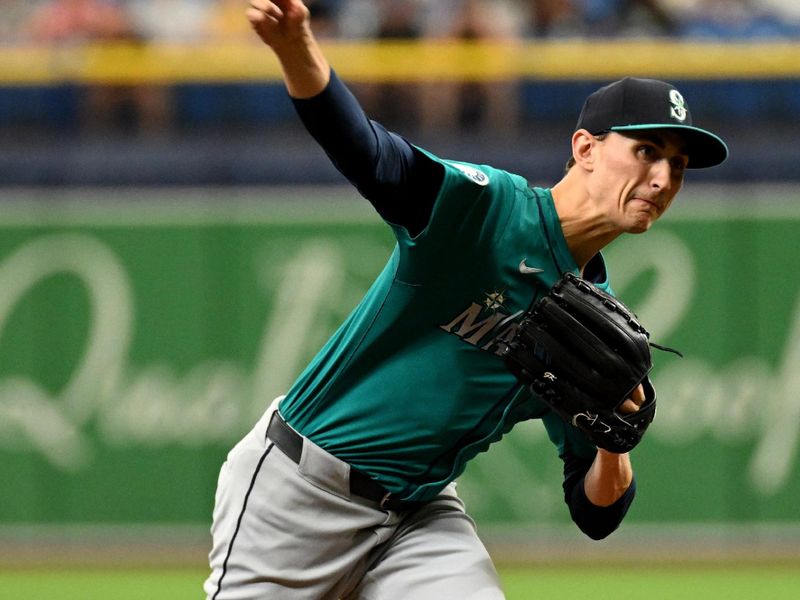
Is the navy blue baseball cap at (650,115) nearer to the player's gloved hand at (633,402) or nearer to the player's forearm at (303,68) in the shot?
the player's gloved hand at (633,402)

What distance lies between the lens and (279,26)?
3025 millimetres

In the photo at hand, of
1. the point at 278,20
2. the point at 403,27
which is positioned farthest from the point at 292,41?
the point at 403,27

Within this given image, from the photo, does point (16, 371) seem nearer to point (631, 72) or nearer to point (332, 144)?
point (631, 72)

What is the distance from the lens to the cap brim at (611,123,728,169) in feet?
11.8

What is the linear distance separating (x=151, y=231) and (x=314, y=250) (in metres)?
1.01

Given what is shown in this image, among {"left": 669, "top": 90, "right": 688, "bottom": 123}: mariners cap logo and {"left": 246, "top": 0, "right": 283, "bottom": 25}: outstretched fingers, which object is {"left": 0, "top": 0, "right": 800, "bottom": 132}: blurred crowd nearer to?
{"left": 669, "top": 90, "right": 688, "bottom": 123}: mariners cap logo

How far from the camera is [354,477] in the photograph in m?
3.83

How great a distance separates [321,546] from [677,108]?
144 centimetres

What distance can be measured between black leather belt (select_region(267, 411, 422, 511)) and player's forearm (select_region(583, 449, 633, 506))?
482 millimetres

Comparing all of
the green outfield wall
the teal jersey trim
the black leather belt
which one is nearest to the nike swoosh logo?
the teal jersey trim

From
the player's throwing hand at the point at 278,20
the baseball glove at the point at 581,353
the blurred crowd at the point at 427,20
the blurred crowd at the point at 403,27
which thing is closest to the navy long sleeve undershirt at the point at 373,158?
the player's throwing hand at the point at 278,20

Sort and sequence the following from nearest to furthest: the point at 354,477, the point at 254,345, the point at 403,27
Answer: the point at 354,477 → the point at 254,345 → the point at 403,27

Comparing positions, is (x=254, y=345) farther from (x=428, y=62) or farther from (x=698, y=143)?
(x=698, y=143)

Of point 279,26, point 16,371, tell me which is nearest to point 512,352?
point 279,26
